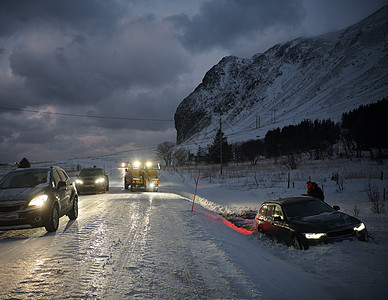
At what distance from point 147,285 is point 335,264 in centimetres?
367

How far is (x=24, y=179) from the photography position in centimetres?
784

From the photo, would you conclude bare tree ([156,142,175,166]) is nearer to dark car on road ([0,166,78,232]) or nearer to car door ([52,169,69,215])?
car door ([52,169,69,215])

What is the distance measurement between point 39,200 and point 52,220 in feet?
2.28

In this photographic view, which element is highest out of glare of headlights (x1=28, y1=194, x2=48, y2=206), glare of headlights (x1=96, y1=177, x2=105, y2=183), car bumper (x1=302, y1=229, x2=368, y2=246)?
glare of headlights (x1=28, y1=194, x2=48, y2=206)

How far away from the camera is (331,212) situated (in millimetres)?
6934

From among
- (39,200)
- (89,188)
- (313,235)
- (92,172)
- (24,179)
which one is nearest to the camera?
(313,235)

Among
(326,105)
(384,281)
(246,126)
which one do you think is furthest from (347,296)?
(246,126)

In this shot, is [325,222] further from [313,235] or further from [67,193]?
[67,193]

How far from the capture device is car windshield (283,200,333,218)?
7.00 metres

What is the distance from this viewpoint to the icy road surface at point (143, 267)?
3.73 metres

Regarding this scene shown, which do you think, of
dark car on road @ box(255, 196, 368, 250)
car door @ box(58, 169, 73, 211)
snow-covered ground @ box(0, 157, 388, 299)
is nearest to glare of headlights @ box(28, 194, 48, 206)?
snow-covered ground @ box(0, 157, 388, 299)

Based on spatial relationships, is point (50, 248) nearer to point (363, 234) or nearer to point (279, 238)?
point (279, 238)

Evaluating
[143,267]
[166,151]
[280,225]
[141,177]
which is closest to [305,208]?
[280,225]

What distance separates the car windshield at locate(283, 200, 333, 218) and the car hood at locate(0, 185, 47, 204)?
22.8ft
